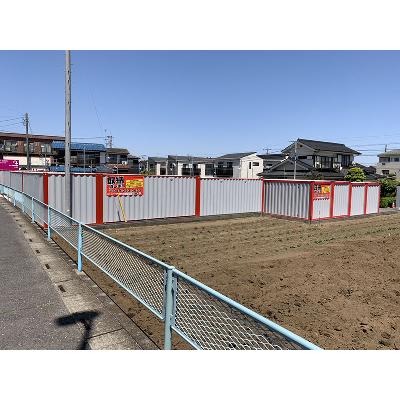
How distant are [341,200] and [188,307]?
691 inches

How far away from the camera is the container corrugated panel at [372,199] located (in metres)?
20.8

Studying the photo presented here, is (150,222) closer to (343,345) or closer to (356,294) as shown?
(356,294)

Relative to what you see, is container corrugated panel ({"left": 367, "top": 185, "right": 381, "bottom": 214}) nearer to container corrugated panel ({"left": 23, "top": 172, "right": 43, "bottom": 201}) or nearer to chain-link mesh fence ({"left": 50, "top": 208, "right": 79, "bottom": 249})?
container corrugated panel ({"left": 23, "top": 172, "right": 43, "bottom": 201})

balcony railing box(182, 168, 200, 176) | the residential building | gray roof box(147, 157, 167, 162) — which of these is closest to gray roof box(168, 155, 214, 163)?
balcony railing box(182, 168, 200, 176)

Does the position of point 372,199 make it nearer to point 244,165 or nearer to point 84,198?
point 84,198

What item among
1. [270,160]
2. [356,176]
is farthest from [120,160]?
[356,176]

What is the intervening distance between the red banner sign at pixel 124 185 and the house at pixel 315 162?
27.1 m

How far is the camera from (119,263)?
4855mm

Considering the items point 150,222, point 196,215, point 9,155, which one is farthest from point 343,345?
point 9,155

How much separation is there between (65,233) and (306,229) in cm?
1072

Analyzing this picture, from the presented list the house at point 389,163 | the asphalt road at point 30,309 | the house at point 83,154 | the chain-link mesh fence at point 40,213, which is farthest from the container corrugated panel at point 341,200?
the house at point 83,154

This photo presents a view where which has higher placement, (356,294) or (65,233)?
(65,233)

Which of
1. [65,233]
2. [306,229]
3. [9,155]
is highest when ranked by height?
[9,155]
